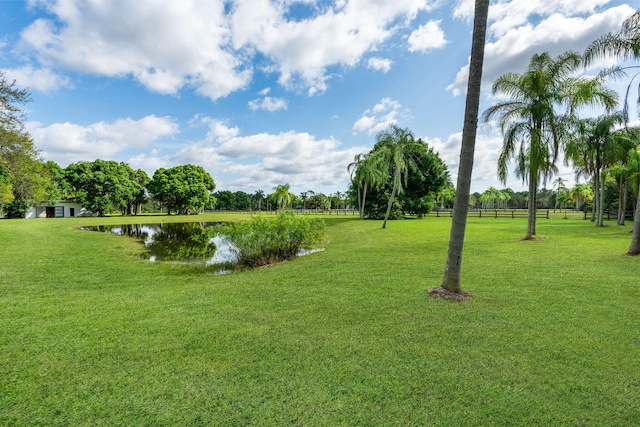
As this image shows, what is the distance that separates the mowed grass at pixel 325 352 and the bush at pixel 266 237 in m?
3.18

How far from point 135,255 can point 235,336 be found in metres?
10.7

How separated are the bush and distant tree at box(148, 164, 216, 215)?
44.7m

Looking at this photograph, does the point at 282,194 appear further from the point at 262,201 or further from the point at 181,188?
the point at 262,201

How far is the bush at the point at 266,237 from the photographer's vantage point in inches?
399

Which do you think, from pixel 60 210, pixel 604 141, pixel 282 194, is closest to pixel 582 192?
pixel 604 141

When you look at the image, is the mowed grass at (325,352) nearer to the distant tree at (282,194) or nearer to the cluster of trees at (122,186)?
the cluster of trees at (122,186)

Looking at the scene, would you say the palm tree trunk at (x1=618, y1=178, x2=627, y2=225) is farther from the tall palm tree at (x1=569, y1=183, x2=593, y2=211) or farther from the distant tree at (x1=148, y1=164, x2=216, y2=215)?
the distant tree at (x1=148, y1=164, x2=216, y2=215)

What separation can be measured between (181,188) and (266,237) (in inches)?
1783

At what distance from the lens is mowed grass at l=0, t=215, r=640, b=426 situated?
2.58 meters

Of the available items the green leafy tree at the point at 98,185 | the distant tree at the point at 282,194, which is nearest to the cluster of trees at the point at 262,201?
the distant tree at the point at 282,194

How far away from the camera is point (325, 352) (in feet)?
11.7

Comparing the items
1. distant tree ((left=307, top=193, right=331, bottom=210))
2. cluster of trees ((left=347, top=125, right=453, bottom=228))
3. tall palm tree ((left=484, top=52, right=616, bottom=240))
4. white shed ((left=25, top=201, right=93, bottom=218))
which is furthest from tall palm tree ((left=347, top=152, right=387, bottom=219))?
distant tree ((left=307, top=193, right=331, bottom=210))

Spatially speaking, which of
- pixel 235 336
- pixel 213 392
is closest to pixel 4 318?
pixel 235 336

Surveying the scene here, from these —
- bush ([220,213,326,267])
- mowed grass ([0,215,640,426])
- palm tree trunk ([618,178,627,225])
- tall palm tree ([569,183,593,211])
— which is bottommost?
mowed grass ([0,215,640,426])
